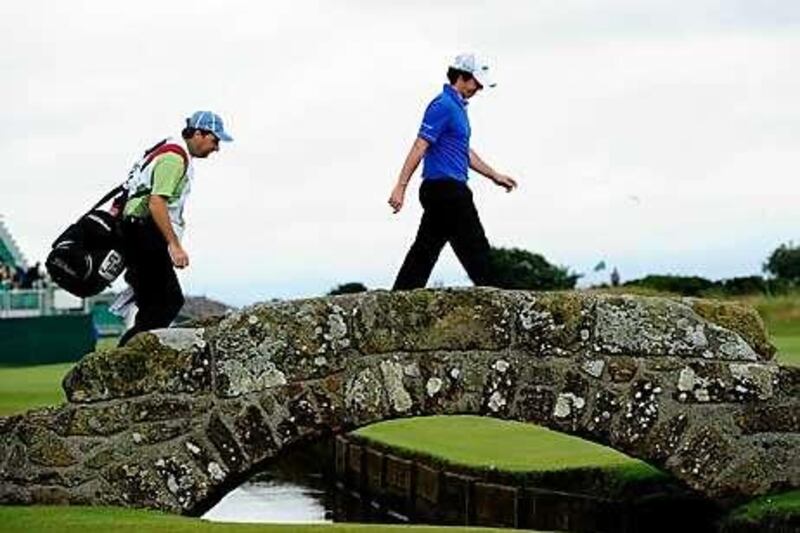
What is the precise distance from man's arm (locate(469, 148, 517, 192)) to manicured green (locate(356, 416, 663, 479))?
2.89 m

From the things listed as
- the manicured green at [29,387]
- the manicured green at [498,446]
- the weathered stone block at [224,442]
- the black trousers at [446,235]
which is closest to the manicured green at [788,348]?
the manicured green at [498,446]

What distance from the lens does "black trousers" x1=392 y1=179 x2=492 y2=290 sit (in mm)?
15539

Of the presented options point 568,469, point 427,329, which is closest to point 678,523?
point 568,469

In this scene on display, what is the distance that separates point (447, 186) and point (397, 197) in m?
0.47

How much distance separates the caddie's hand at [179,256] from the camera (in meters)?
14.8

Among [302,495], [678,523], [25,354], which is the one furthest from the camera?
[25,354]

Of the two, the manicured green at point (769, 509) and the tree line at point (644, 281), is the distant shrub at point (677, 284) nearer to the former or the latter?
the tree line at point (644, 281)

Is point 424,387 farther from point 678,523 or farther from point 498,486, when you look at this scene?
point 498,486

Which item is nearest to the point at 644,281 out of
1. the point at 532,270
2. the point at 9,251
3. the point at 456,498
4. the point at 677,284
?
the point at 677,284

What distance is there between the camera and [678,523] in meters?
16.9

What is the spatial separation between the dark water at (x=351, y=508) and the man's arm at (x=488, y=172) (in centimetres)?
235

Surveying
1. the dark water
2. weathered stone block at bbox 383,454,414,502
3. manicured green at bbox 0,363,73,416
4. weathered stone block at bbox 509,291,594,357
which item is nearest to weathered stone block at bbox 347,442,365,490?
the dark water

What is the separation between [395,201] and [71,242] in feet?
6.84

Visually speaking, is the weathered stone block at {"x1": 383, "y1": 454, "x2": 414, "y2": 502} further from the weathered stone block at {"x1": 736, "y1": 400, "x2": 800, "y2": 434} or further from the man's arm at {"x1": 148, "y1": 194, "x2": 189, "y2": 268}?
the man's arm at {"x1": 148, "y1": 194, "x2": 189, "y2": 268}
